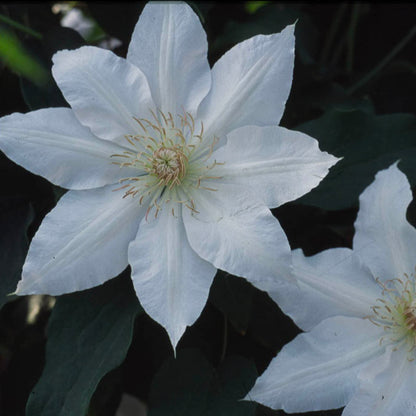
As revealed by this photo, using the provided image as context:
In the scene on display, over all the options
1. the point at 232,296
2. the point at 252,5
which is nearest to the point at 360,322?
the point at 232,296

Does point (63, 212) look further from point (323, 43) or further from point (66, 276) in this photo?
point (323, 43)

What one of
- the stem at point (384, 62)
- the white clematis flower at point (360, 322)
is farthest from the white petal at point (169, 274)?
the stem at point (384, 62)

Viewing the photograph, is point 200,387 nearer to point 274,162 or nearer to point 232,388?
point 232,388

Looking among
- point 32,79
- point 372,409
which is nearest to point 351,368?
point 372,409

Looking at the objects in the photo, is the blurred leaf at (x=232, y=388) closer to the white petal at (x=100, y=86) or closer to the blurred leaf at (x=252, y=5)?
the white petal at (x=100, y=86)

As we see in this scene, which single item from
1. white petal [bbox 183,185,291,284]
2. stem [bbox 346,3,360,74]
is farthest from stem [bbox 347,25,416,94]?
white petal [bbox 183,185,291,284]

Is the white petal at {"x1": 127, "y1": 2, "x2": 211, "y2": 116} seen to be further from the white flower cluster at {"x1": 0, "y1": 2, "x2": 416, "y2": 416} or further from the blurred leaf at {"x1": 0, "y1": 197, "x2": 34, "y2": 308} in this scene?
the blurred leaf at {"x1": 0, "y1": 197, "x2": 34, "y2": 308}
